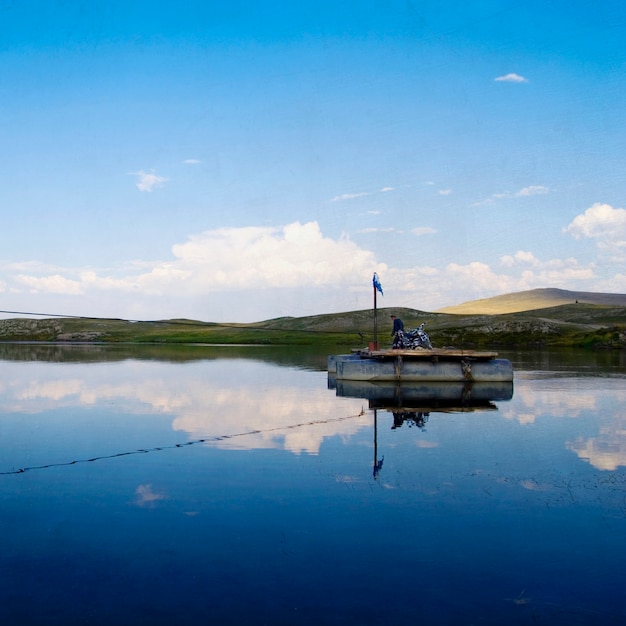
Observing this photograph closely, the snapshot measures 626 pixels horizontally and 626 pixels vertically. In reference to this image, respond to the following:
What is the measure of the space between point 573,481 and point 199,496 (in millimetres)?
8489

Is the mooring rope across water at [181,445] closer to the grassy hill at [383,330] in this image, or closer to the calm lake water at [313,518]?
the calm lake water at [313,518]

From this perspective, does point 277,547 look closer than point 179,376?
Yes

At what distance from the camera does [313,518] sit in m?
12.3

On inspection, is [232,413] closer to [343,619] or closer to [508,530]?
[508,530]

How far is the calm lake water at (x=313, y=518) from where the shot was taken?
8.73 meters

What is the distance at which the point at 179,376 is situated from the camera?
46156 mm

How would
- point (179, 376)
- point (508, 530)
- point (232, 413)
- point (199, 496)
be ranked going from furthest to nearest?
point (179, 376) < point (232, 413) < point (199, 496) < point (508, 530)

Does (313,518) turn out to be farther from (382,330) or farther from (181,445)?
(382,330)

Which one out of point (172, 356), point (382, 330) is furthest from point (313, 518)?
point (382, 330)

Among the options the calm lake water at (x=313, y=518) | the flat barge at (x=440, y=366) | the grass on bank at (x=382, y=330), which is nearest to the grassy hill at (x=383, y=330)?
the grass on bank at (x=382, y=330)

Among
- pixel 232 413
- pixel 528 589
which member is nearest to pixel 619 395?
pixel 232 413

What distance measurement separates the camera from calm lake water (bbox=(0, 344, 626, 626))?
28.6 ft

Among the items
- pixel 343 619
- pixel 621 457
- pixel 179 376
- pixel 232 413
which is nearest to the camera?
pixel 343 619

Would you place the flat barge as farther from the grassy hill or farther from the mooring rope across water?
the grassy hill
